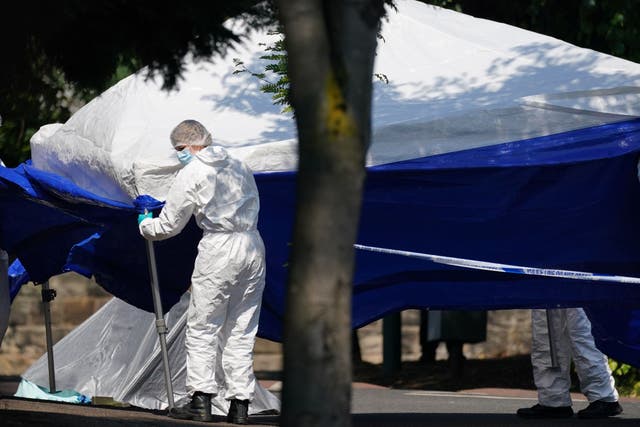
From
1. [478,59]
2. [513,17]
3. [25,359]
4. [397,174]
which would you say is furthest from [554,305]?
[25,359]

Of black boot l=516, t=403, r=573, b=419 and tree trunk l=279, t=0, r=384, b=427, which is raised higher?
tree trunk l=279, t=0, r=384, b=427

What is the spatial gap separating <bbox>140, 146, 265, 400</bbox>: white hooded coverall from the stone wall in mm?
8759

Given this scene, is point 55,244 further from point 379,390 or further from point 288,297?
point 288,297

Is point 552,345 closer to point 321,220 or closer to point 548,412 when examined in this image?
point 548,412

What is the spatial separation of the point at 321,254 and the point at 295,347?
32 cm

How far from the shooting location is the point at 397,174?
946cm

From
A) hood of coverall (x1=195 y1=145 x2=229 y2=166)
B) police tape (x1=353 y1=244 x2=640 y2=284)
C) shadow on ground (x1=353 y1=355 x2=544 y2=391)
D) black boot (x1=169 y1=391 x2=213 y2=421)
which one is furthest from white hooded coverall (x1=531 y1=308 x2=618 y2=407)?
shadow on ground (x1=353 y1=355 x2=544 y2=391)

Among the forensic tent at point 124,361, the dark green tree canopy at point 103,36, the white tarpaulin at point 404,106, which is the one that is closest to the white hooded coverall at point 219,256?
the white tarpaulin at point 404,106

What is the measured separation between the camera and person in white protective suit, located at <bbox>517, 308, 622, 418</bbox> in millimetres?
10078

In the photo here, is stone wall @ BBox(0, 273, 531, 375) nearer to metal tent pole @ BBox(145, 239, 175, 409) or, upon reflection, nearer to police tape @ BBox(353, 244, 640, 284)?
police tape @ BBox(353, 244, 640, 284)

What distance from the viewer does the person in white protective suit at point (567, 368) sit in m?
10.1

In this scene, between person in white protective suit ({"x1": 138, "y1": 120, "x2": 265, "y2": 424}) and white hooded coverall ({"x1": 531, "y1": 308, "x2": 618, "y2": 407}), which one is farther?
white hooded coverall ({"x1": 531, "y1": 308, "x2": 618, "y2": 407})

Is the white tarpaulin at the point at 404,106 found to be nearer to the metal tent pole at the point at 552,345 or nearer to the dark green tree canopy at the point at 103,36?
the metal tent pole at the point at 552,345

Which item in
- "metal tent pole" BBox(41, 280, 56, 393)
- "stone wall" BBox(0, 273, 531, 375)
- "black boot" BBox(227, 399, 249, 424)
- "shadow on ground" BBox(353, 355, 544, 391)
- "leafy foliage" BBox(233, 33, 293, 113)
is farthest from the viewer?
"stone wall" BBox(0, 273, 531, 375)
